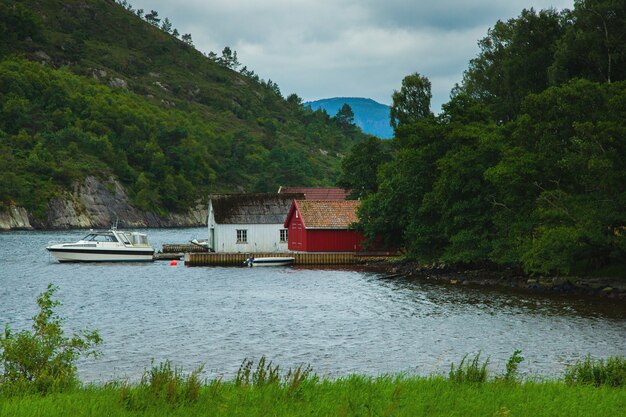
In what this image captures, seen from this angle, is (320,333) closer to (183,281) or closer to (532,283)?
(532,283)

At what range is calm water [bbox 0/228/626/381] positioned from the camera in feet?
86.1

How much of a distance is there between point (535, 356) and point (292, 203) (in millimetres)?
48205

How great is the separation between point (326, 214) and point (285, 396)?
57644 millimetres

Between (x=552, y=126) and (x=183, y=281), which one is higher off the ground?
(x=552, y=126)

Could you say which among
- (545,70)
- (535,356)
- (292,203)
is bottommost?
(535,356)

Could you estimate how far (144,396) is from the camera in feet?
44.3

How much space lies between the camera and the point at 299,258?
69.0 m

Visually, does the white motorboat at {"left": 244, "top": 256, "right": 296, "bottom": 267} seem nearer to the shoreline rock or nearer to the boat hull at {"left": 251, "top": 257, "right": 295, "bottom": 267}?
the boat hull at {"left": 251, "top": 257, "right": 295, "bottom": 267}

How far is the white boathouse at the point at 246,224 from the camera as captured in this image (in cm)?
7400

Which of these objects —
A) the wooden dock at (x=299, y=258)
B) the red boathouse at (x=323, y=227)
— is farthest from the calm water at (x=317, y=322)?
the red boathouse at (x=323, y=227)

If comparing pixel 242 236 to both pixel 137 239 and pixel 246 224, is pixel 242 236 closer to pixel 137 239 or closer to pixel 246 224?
pixel 246 224

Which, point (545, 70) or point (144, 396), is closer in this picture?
point (144, 396)

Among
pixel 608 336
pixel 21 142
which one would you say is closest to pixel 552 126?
pixel 608 336

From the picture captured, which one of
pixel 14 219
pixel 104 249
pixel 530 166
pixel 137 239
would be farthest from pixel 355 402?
pixel 14 219
